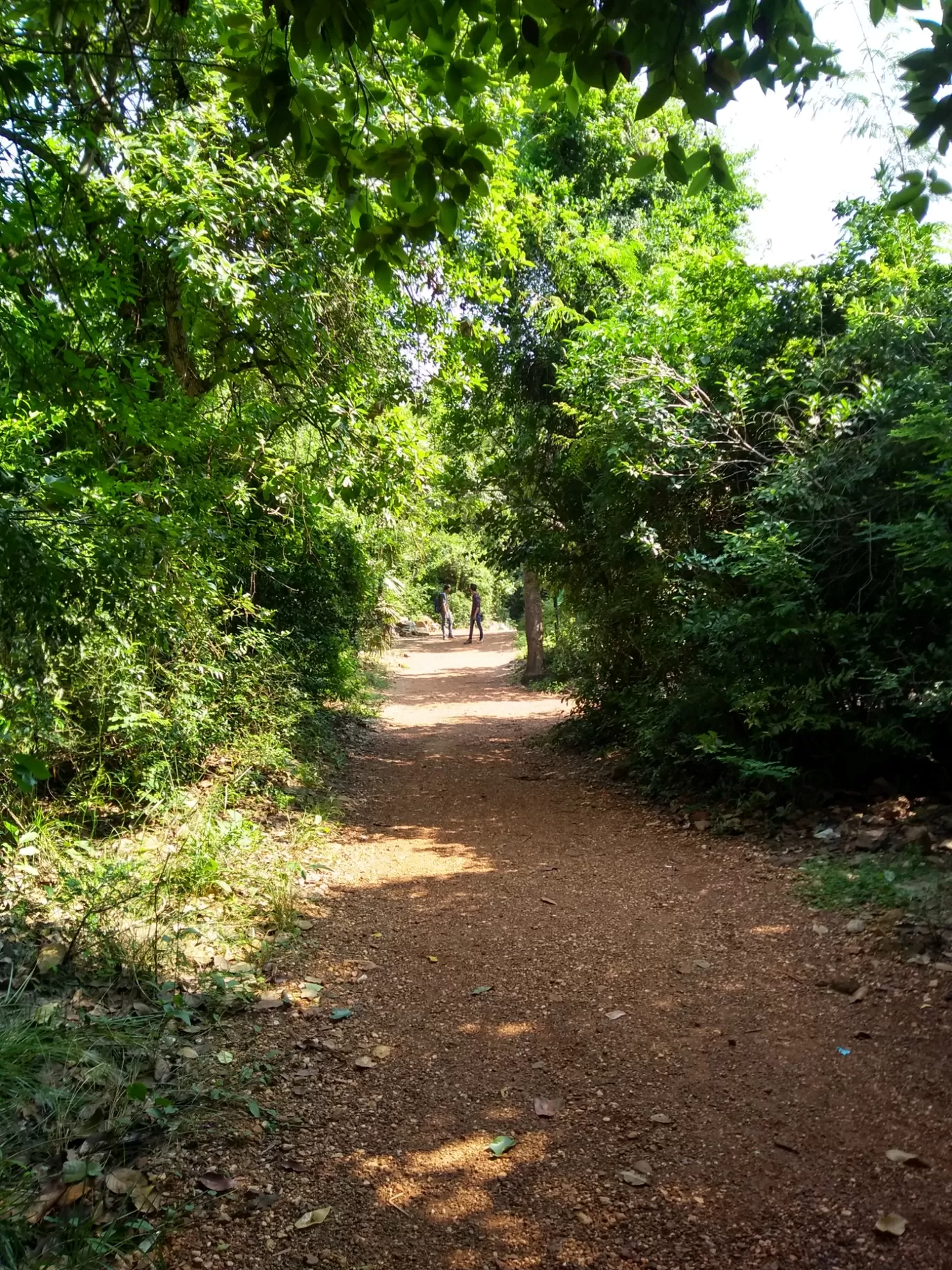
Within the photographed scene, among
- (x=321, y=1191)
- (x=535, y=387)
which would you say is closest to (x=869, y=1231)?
(x=321, y=1191)

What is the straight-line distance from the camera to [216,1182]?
2.78 meters

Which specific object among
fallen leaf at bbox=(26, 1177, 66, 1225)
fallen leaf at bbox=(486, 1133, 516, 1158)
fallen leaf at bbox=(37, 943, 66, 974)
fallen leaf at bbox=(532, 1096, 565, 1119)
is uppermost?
fallen leaf at bbox=(37, 943, 66, 974)

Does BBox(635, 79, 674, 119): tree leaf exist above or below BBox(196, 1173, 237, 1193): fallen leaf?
above

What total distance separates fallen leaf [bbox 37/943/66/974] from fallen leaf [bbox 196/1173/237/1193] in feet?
5.17

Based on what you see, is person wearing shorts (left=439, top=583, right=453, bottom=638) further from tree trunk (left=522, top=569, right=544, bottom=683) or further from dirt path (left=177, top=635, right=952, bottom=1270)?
dirt path (left=177, top=635, right=952, bottom=1270)

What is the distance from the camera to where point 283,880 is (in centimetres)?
562

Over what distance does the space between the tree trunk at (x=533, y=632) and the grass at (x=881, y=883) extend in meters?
12.5

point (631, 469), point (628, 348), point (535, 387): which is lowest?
point (631, 469)

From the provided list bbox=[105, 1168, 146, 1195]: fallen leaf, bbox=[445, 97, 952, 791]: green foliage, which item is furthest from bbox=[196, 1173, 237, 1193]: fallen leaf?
bbox=[445, 97, 952, 791]: green foliage

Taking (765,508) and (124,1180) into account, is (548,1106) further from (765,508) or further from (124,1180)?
(765,508)

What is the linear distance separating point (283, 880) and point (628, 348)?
5667 millimetres

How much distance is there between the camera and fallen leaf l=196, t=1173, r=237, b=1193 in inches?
108

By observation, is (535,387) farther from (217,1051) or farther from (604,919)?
(217,1051)

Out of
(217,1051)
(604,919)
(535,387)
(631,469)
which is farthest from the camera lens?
(535,387)
